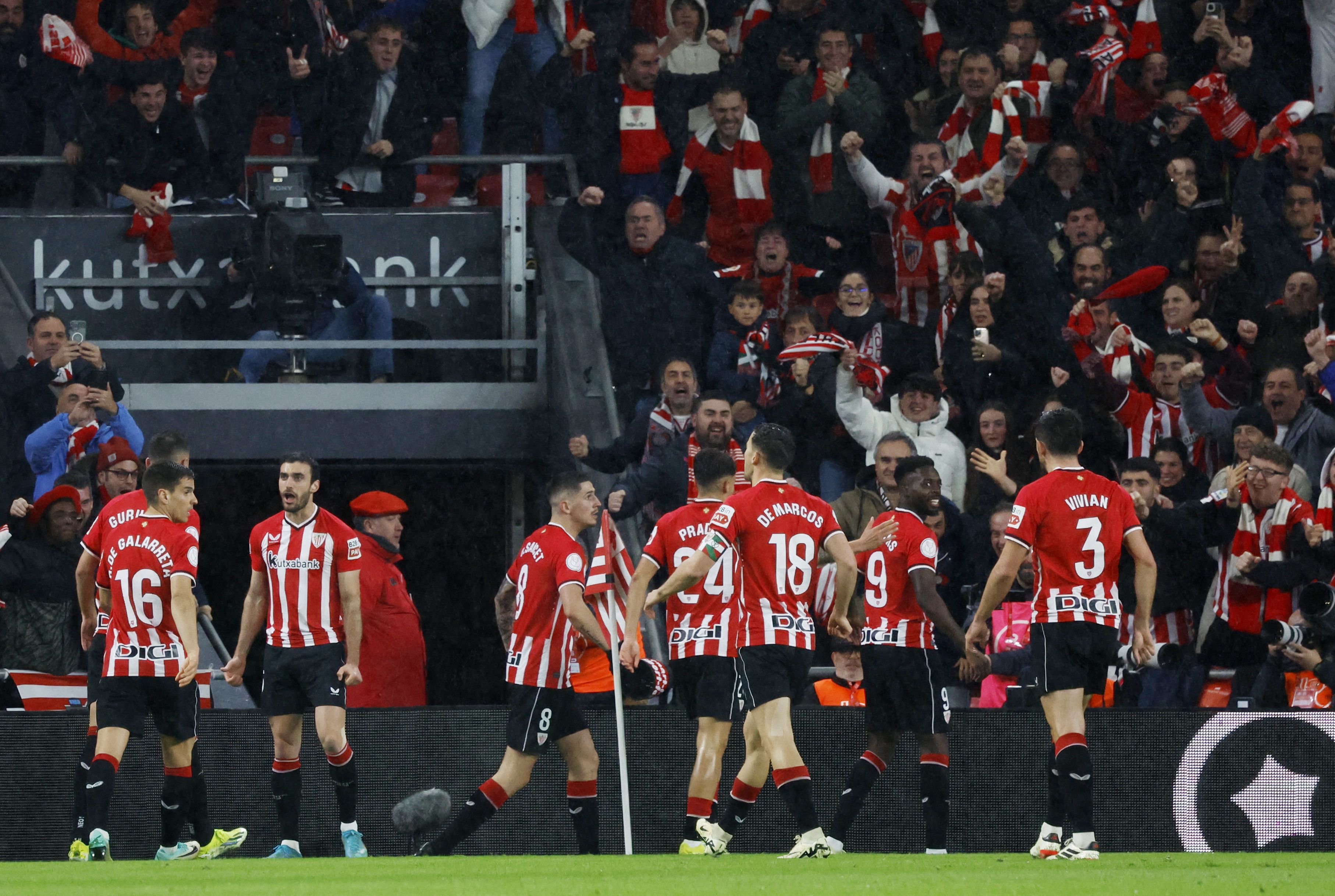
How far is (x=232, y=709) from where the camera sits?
1041cm

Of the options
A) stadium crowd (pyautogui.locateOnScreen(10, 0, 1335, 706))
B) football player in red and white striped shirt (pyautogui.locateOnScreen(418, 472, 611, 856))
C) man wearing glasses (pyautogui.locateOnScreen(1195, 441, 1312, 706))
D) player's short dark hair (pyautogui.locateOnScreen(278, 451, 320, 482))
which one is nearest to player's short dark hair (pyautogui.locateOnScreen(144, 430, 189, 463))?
player's short dark hair (pyautogui.locateOnScreen(278, 451, 320, 482))


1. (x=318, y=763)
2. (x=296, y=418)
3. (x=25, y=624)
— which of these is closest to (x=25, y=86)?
(x=296, y=418)

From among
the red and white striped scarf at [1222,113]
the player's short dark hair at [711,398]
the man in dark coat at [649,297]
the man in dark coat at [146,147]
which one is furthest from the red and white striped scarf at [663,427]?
the red and white striped scarf at [1222,113]

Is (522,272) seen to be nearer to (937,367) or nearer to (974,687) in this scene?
(937,367)

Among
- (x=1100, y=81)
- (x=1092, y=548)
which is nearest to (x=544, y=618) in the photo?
(x=1092, y=548)

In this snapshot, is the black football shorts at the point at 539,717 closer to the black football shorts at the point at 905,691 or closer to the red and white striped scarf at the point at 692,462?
the black football shorts at the point at 905,691

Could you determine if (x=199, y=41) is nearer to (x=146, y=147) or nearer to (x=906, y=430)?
(x=146, y=147)

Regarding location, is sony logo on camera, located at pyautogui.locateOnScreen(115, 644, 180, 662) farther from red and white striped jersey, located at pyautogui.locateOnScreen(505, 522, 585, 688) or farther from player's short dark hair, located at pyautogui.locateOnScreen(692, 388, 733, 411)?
player's short dark hair, located at pyautogui.locateOnScreen(692, 388, 733, 411)

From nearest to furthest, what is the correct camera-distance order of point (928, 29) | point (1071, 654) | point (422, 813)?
point (1071, 654) < point (422, 813) < point (928, 29)

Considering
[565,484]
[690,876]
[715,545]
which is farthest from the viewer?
[565,484]

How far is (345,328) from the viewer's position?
1360cm

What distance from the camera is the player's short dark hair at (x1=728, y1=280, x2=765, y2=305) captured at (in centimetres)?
1254

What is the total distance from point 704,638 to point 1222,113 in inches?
305

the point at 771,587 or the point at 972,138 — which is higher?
the point at 972,138
